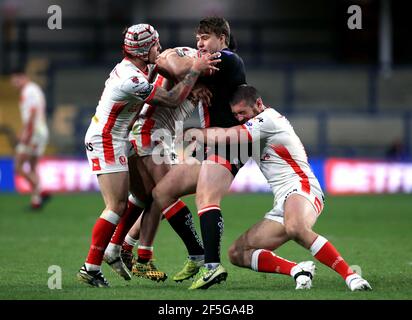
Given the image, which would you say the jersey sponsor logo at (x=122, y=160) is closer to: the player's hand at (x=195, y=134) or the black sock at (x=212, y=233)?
the player's hand at (x=195, y=134)

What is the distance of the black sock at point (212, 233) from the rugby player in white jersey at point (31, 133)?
8.19m

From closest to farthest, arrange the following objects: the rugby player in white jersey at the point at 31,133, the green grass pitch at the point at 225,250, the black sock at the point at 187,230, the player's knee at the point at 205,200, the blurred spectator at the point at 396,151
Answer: the green grass pitch at the point at 225,250, the player's knee at the point at 205,200, the black sock at the point at 187,230, the rugby player in white jersey at the point at 31,133, the blurred spectator at the point at 396,151

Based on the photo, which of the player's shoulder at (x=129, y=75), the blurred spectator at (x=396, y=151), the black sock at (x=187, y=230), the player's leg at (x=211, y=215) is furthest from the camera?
the blurred spectator at (x=396, y=151)

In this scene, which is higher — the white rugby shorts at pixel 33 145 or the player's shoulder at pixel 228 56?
the player's shoulder at pixel 228 56

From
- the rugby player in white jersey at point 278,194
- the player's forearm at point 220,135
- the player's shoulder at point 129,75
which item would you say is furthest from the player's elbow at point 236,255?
the player's shoulder at point 129,75

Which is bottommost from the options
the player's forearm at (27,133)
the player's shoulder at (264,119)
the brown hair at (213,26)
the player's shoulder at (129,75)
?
the player's forearm at (27,133)

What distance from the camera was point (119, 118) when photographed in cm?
793

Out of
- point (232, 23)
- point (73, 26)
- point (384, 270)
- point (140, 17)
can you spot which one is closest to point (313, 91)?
point (232, 23)

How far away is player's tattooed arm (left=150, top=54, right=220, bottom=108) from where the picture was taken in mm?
7742

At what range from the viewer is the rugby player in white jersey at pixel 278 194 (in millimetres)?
7418

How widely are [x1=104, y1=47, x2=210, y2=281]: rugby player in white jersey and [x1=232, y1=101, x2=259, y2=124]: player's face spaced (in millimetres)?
417

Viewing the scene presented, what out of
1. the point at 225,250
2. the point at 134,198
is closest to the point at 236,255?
the point at 134,198

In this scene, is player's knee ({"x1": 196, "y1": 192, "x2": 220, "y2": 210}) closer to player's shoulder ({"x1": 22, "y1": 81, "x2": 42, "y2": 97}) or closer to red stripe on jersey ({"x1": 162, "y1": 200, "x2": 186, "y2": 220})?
red stripe on jersey ({"x1": 162, "y1": 200, "x2": 186, "y2": 220})

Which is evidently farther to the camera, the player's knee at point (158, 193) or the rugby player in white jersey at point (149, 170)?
the rugby player in white jersey at point (149, 170)
